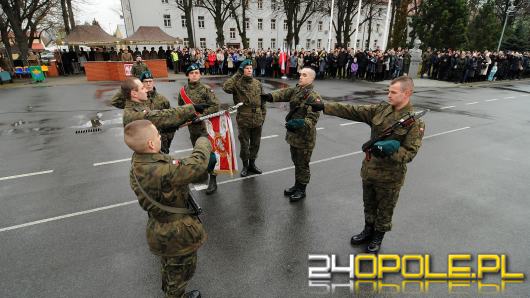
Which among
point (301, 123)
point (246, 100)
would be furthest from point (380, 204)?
point (246, 100)

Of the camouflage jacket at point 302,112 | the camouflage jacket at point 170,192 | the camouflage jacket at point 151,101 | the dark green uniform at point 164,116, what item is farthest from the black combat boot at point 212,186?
the camouflage jacket at point 170,192

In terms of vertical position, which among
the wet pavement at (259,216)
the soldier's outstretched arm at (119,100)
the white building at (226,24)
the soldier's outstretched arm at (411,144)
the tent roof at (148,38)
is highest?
the white building at (226,24)

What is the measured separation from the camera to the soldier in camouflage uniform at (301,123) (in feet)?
15.2

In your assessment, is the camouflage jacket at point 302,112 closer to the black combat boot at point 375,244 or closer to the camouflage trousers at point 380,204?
the camouflage trousers at point 380,204

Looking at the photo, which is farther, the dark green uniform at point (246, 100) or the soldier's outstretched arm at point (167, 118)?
the dark green uniform at point (246, 100)

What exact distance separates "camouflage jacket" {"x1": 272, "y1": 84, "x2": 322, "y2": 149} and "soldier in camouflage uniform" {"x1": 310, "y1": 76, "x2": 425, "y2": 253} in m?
0.66

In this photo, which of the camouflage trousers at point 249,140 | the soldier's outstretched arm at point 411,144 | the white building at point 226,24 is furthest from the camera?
the white building at point 226,24

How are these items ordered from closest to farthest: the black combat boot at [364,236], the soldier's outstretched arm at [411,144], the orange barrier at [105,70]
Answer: the soldier's outstretched arm at [411,144], the black combat boot at [364,236], the orange barrier at [105,70]

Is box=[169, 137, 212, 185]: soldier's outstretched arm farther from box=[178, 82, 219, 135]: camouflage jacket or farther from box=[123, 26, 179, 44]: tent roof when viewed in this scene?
box=[123, 26, 179, 44]: tent roof

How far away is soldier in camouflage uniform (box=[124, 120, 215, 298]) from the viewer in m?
2.45

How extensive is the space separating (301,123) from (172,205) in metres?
2.24

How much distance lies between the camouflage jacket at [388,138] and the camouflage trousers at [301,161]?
1.12 m

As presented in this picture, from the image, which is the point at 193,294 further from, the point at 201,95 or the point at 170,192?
the point at 201,95

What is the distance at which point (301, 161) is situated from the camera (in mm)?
5082
